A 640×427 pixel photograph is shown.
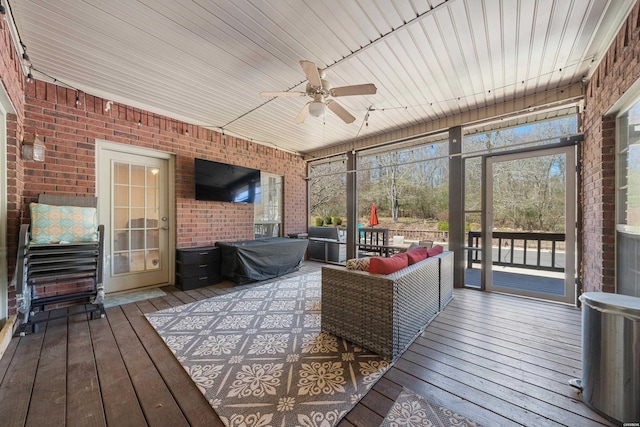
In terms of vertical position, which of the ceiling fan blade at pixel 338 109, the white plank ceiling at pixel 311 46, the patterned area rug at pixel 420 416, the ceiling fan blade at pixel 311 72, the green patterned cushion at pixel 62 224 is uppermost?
the white plank ceiling at pixel 311 46

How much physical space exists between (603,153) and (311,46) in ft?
10.5

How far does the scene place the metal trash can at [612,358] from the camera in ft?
4.56

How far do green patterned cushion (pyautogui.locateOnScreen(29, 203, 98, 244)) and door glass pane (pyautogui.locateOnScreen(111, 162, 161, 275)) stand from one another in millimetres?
741

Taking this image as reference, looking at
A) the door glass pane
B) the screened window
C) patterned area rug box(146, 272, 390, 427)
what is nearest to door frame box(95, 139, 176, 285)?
the door glass pane

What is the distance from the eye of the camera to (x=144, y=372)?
6.11 ft

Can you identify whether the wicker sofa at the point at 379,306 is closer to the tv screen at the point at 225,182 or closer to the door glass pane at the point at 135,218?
the tv screen at the point at 225,182

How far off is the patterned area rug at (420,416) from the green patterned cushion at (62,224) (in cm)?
348

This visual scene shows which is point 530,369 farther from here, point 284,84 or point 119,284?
point 119,284

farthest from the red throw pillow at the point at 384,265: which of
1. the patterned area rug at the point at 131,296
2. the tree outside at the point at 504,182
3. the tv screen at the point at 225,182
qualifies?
the tv screen at the point at 225,182

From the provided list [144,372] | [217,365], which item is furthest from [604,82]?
[144,372]

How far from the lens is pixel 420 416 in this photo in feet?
4.80

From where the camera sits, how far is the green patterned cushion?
2625mm

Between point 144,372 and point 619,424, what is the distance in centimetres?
306

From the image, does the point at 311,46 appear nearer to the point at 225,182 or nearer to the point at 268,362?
the point at 268,362
